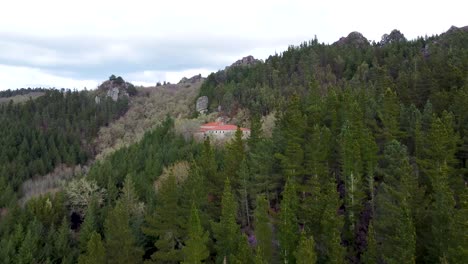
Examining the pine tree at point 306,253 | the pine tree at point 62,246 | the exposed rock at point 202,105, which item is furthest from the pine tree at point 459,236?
the exposed rock at point 202,105

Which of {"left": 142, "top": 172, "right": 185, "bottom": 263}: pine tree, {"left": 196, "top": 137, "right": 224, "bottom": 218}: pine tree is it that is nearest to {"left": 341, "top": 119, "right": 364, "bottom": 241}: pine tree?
{"left": 196, "top": 137, "right": 224, "bottom": 218}: pine tree

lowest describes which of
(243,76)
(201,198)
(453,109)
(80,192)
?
(80,192)

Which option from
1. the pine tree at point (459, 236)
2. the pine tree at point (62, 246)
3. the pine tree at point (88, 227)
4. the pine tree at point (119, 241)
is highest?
the pine tree at point (459, 236)

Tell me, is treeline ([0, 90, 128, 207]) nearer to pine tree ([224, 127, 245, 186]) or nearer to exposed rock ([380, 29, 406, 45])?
pine tree ([224, 127, 245, 186])

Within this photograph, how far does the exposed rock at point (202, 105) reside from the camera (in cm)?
13525

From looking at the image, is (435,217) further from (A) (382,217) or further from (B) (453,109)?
(B) (453,109)

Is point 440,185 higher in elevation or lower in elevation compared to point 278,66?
lower

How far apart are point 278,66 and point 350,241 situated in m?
102

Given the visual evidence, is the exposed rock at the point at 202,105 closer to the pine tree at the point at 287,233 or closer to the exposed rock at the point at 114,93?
the exposed rock at the point at 114,93

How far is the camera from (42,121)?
508 ft

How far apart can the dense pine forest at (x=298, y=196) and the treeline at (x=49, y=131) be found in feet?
112

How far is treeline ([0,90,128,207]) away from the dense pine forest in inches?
1340

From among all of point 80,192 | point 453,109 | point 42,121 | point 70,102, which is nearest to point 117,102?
point 70,102

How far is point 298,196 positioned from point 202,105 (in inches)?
3855
